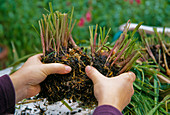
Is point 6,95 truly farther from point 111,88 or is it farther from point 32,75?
point 111,88

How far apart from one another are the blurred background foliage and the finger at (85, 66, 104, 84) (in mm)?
1187

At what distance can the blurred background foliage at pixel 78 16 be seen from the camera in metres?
2.28

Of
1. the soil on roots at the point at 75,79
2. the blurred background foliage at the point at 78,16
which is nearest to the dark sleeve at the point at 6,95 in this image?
the soil on roots at the point at 75,79

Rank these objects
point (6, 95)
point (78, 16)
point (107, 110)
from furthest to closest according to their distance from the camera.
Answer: point (78, 16) → point (6, 95) → point (107, 110)

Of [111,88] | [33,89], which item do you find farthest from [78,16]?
[111,88]

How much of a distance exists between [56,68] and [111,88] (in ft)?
0.75

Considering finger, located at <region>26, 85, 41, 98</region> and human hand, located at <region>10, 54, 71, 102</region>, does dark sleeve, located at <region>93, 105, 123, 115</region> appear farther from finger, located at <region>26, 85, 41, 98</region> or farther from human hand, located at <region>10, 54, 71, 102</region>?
finger, located at <region>26, 85, 41, 98</region>

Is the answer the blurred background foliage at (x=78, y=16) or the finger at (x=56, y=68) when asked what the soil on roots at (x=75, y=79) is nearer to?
the finger at (x=56, y=68)

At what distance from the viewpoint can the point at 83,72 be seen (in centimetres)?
76

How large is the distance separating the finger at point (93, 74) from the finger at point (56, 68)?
0.26 ft

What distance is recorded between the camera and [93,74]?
27.6 inches

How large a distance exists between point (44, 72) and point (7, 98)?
0.61ft

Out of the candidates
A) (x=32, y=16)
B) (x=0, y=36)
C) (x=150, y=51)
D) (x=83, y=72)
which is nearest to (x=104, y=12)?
(x=32, y=16)

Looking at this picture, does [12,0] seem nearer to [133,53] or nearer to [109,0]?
[109,0]
